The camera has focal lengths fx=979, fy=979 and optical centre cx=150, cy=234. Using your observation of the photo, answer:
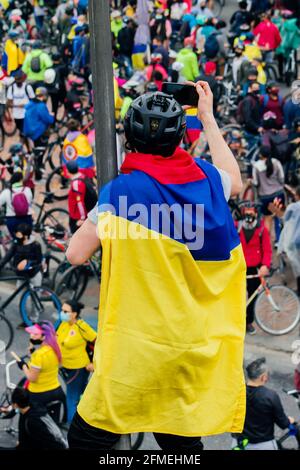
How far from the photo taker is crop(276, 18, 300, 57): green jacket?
20500mm

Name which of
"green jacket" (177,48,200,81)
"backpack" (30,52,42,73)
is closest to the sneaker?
"green jacket" (177,48,200,81)

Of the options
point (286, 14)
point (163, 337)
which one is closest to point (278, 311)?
point (163, 337)

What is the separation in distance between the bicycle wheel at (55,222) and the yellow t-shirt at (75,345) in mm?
3644

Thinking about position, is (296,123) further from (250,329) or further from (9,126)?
(9,126)

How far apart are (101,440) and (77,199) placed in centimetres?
870

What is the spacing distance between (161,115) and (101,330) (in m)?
0.86

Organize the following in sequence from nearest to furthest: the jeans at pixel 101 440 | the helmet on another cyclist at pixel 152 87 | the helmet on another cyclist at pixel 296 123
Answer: the jeans at pixel 101 440, the helmet on another cyclist at pixel 296 123, the helmet on another cyclist at pixel 152 87

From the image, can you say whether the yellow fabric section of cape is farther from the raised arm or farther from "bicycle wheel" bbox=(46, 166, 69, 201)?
"bicycle wheel" bbox=(46, 166, 69, 201)

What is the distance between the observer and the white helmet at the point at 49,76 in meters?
18.3

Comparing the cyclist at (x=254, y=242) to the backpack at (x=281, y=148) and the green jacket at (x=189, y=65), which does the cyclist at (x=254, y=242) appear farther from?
the green jacket at (x=189, y=65)

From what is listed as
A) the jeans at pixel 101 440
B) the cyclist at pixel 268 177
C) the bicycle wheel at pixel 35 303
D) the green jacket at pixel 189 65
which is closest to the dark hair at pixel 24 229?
the bicycle wheel at pixel 35 303

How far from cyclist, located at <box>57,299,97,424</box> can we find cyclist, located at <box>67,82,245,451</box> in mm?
5454

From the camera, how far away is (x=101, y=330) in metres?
3.81

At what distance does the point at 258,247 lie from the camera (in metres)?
11.5
